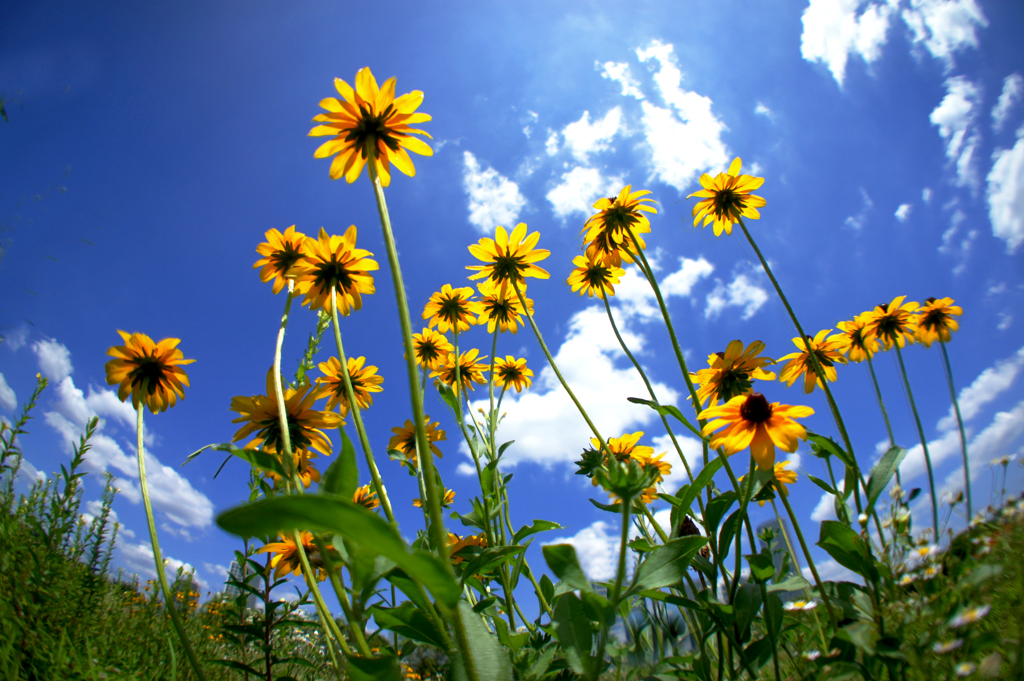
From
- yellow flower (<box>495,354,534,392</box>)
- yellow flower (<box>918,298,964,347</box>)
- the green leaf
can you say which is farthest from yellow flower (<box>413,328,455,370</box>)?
yellow flower (<box>918,298,964,347</box>)

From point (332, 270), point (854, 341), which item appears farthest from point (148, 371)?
point (854, 341)

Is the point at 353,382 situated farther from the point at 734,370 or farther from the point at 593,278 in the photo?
the point at 734,370

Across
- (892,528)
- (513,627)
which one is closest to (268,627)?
(513,627)

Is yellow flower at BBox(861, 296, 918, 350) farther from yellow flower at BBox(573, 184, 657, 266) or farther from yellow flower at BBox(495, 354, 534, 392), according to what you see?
yellow flower at BBox(495, 354, 534, 392)

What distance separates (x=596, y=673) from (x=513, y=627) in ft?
2.99

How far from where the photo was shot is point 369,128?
4.53 feet

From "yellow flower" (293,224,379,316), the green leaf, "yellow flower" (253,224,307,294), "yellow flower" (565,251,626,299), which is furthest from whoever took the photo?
"yellow flower" (565,251,626,299)

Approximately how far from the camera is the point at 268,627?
61.9 inches

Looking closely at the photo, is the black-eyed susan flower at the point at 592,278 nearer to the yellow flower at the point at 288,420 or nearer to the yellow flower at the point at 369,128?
the yellow flower at the point at 369,128

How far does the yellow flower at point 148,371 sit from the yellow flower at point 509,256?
4.66ft

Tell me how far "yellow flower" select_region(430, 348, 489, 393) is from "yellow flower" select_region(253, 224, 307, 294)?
1228 mm

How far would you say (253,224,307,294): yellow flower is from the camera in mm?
2020

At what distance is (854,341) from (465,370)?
279cm

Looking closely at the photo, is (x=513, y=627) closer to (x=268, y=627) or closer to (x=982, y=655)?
(x=268, y=627)
